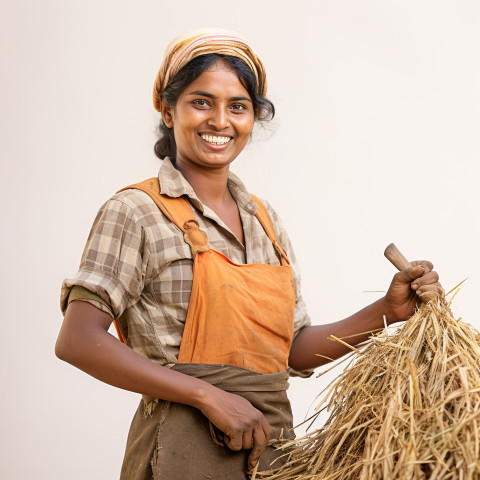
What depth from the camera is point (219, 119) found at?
2.05 m

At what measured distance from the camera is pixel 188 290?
1.93m

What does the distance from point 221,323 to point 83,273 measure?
0.34 metres

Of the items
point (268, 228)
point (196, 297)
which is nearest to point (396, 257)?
point (268, 228)

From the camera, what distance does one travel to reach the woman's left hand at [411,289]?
194 centimetres

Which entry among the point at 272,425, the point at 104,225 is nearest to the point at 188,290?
the point at 104,225

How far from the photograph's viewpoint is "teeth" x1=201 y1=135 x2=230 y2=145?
2.09m

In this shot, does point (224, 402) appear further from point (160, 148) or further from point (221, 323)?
point (160, 148)

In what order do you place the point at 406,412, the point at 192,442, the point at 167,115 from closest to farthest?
the point at 406,412
the point at 192,442
the point at 167,115

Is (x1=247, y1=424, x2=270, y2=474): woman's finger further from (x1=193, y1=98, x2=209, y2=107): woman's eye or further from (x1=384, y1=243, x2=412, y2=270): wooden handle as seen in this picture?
(x1=193, y1=98, x2=209, y2=107): woman's eye

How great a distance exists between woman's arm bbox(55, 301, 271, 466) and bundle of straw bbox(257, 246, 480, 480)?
0.18 m

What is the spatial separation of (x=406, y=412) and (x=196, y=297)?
57 cm

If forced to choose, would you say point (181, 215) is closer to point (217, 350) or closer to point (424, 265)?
point (217, 350)

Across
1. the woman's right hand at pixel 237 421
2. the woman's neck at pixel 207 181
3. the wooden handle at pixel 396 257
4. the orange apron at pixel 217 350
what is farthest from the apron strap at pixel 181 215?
the wooden handle at pixel 396 257

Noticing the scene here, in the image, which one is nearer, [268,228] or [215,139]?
[215,139]
